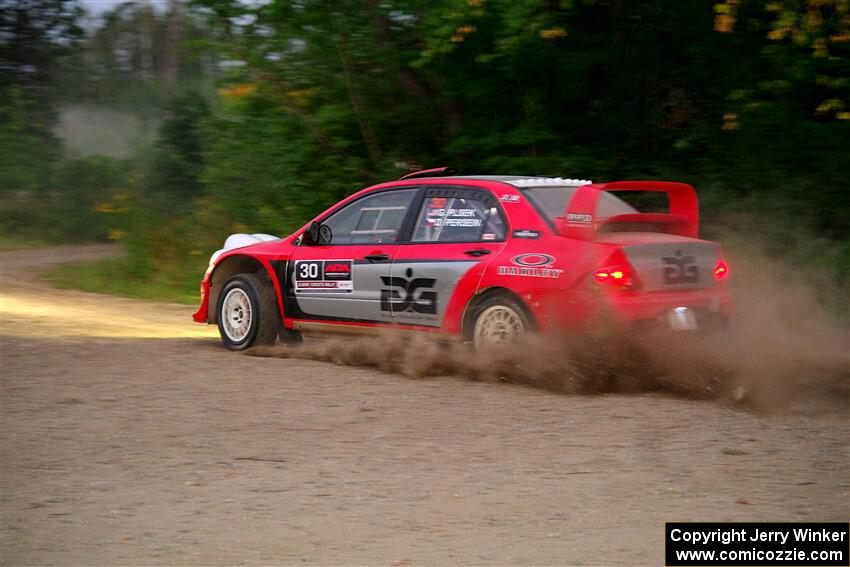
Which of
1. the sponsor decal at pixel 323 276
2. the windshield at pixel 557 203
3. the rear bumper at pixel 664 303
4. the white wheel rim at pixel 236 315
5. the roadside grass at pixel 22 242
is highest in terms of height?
the windshield at pixel 557 203

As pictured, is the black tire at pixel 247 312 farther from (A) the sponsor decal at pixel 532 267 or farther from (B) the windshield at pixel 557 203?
(B) the windshield at pixel 557 203

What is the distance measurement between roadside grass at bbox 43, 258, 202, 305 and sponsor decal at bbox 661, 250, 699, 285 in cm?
936

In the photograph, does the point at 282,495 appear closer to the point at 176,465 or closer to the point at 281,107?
the point at 176,465

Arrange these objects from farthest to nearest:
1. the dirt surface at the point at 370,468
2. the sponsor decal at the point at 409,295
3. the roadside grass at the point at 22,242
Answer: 1. the roadside grass at the point at 22,242
2. the sponsor decal at the point at 409,295
3. the dirt surface at the point at 370,468

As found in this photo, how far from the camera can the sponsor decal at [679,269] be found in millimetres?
8180

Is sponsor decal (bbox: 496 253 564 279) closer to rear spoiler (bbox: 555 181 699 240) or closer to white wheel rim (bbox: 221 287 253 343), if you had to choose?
rear spoiler (bbox: 555 181 699 240)

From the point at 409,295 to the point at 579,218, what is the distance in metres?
1.63

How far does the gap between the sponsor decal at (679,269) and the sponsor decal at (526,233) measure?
94 centimetres

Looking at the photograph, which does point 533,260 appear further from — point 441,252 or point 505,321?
point 441,252

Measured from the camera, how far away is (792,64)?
1270 centimetres

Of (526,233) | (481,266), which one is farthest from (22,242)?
(526,233)

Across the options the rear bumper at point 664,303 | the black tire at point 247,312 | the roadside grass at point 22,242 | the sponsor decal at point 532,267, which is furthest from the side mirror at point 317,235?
the roadside grass at point 22,242

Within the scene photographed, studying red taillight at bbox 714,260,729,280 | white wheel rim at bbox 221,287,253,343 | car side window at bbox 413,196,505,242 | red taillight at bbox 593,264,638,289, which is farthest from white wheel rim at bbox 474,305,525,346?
white wheel rim at bbox 221,287,253,343

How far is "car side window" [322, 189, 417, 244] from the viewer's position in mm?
9359
